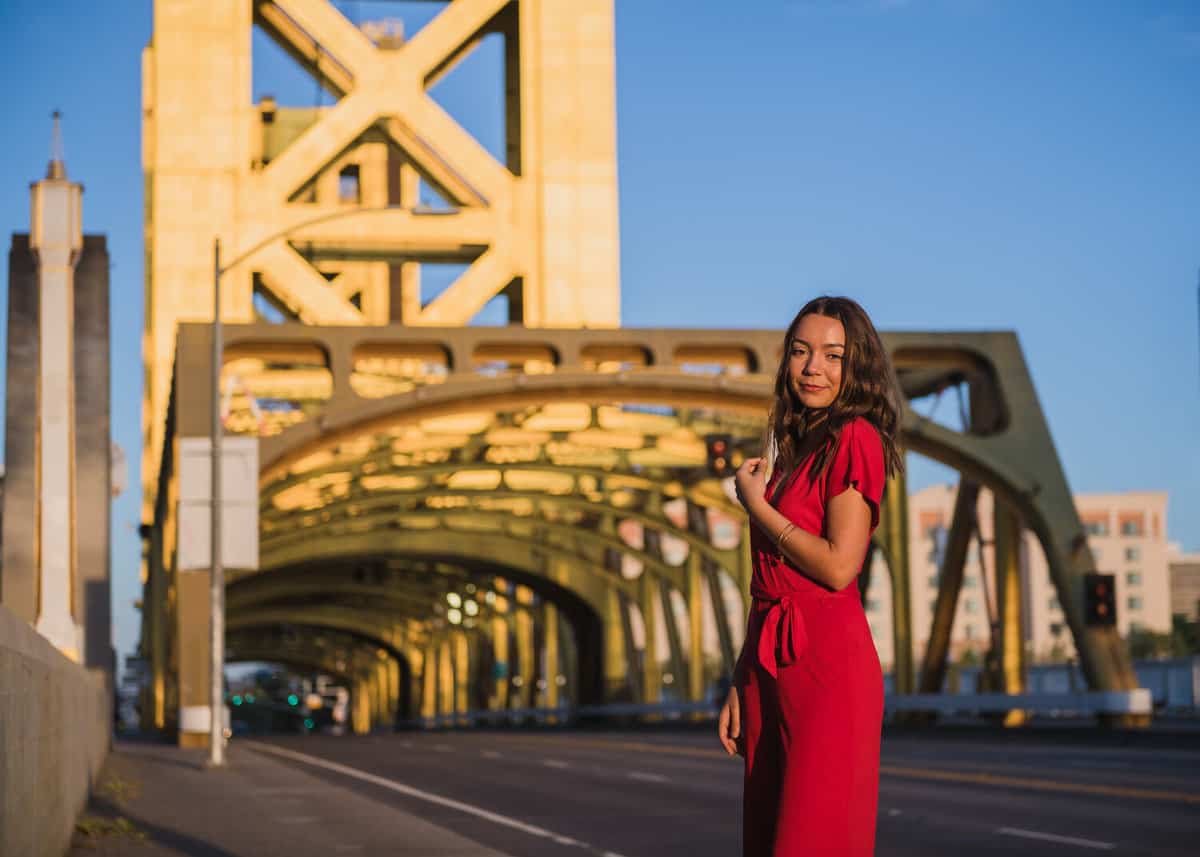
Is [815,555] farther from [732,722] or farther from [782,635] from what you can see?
[732,722]

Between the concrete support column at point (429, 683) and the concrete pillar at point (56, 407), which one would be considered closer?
the concrete pillar at point (56, 407)

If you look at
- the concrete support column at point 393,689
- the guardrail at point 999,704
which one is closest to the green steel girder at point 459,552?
the guardrail at point 999,704

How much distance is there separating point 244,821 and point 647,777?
8.49 meters

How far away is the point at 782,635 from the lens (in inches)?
172

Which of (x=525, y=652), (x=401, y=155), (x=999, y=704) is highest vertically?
(x=401, y=155)

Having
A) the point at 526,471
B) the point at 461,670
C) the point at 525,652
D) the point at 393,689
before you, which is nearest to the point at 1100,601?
the point at 526,471

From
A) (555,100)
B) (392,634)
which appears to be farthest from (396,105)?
(392,634)

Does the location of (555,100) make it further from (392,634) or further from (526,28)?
(392,634)

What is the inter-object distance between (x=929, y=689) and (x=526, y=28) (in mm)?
25224

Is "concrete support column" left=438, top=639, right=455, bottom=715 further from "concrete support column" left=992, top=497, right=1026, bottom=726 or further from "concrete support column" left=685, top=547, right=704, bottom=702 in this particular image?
"concrete support column" left=992, top=497, right=1026, bottom=726

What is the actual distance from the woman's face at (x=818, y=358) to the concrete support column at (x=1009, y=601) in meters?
36.5

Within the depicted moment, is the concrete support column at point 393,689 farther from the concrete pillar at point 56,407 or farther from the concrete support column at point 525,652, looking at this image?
the concrete pillar at point 56,407

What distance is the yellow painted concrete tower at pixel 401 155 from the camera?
56.0 meters

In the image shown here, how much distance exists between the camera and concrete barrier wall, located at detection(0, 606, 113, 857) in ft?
21.9
